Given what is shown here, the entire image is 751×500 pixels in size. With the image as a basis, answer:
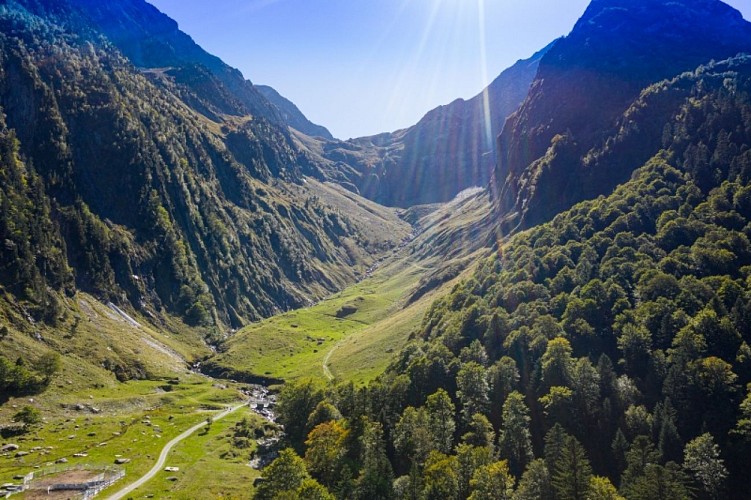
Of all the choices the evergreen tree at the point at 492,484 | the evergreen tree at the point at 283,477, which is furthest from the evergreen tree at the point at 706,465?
the evergreen tree at the point at 283,477

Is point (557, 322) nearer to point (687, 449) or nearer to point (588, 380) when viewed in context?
point (588, 380)

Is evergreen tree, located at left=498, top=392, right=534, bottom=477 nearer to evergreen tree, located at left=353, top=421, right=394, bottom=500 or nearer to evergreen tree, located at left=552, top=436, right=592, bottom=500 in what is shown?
evergreen tree, located at left=552, top=436, right=592, bottom=500

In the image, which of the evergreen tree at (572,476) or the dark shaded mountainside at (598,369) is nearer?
the evergreen tree at (572,476)

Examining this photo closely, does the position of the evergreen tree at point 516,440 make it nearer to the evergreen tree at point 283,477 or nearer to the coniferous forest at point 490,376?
the coniferous forest at point 490,376

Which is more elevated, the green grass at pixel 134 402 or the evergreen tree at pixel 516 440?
the green grass at pixel 134 402

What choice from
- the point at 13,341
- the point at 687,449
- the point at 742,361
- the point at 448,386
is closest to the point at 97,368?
the point at 13,341

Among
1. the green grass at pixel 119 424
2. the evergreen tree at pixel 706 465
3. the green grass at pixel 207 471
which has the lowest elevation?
the evergreen tree at pixel 706 465

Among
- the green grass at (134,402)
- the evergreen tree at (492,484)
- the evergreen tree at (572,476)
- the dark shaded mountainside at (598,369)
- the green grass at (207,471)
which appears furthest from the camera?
the green grass at (134,402)

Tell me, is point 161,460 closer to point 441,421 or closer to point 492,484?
point 441,421

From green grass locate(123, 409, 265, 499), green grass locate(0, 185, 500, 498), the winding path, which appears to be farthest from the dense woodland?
the winding path
